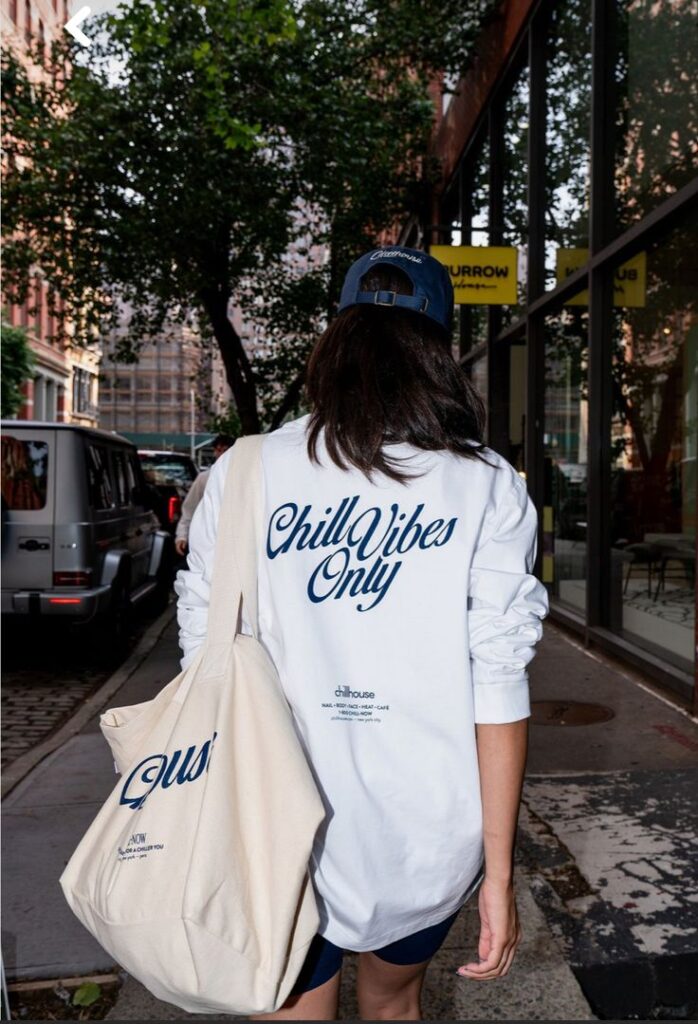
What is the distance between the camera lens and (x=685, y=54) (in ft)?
22.7

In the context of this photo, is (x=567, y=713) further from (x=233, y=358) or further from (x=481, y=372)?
(x=233, y=358)

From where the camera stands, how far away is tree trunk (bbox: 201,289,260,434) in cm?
2128

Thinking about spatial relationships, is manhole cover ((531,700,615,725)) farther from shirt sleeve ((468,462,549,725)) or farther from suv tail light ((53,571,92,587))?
shirt sleeve ((468,462,549,725))

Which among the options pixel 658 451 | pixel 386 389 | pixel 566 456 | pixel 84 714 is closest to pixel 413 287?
pixel 386 389

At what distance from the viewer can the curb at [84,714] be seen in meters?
5.54

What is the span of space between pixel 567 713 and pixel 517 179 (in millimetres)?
7478

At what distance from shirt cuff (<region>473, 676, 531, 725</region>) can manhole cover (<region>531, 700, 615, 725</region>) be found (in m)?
4.65

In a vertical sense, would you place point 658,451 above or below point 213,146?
below

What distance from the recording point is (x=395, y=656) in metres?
1.61

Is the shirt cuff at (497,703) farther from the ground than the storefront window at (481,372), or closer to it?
closer to it

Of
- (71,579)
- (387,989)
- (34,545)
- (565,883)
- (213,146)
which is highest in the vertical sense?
(213,146)

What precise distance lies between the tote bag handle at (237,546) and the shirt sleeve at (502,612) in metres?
0.37

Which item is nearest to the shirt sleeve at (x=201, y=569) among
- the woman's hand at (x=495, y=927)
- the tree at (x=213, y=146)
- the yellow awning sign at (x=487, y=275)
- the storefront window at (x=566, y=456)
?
the woman's hand at (x=495, y=927)

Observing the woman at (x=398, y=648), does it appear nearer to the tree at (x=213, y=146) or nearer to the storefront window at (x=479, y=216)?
the storefront window at (x=479, y=216)
